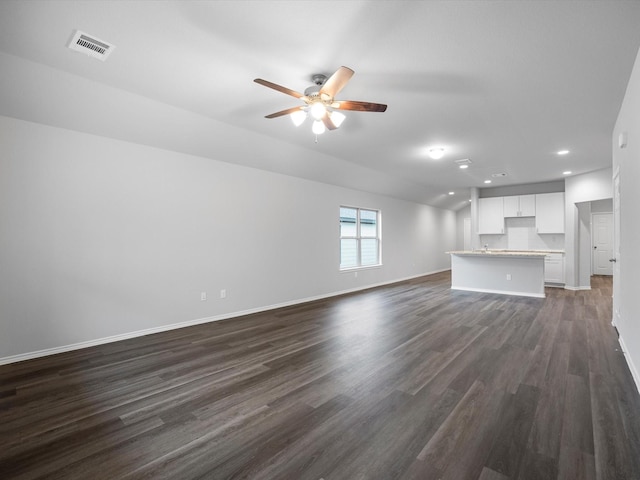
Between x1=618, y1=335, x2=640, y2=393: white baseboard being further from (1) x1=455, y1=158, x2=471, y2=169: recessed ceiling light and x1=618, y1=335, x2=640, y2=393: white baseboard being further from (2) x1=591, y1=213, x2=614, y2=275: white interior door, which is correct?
(2) x1=591, y1=213, x2=614, y2=275: white interior door

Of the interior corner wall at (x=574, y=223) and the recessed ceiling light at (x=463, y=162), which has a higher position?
the recessed ceiling light at (x=463, y=162)

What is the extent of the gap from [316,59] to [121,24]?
141cm

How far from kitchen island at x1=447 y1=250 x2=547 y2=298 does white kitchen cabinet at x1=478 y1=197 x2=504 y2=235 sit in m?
2.32

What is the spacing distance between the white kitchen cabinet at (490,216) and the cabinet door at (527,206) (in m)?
0.49

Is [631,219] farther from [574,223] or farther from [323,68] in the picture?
[574,223]

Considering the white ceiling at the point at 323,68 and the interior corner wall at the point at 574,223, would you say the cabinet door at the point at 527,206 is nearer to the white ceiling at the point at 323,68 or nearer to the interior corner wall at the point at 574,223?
the interior corner wall at the point at 574,223

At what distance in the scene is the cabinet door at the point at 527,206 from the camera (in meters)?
8.21

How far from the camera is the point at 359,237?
25.1 ft

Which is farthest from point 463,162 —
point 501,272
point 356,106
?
point 356,106

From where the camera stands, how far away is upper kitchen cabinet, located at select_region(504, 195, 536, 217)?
324 inches

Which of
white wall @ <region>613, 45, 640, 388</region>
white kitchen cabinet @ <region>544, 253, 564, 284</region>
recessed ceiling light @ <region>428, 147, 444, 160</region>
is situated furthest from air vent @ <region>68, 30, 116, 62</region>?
white kitchen cabinet @ <region>544, 253, 564, 284</region>

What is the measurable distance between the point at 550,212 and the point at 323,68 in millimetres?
8049

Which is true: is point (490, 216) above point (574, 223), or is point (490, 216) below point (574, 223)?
above

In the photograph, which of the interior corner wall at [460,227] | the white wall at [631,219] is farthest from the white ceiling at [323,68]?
the interior corner wall at [460,227]
